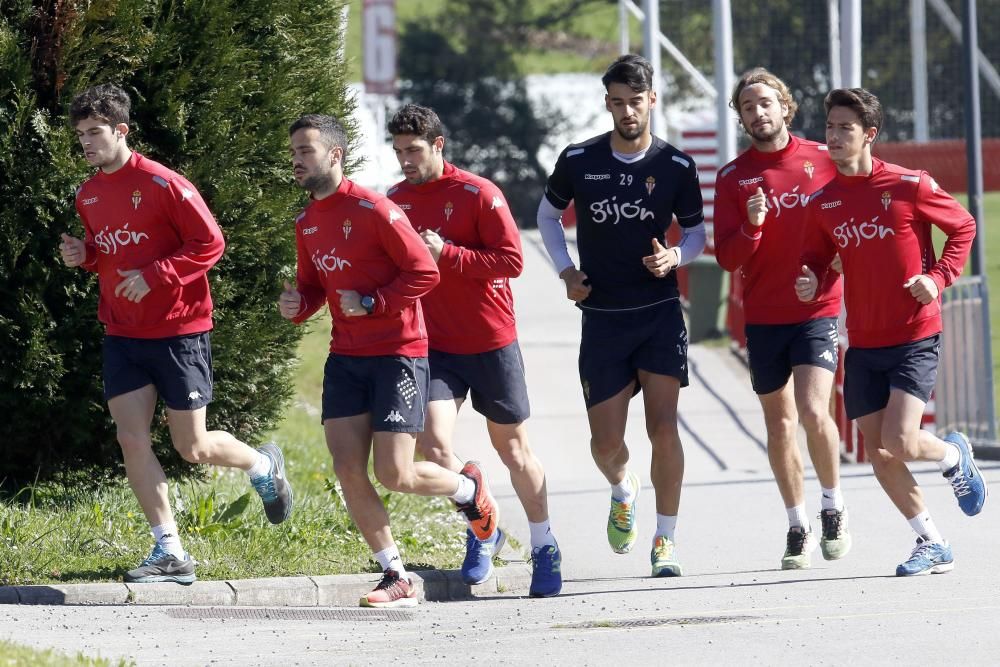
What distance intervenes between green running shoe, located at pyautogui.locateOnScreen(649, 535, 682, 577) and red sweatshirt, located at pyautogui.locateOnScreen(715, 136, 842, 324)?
1.10 meters

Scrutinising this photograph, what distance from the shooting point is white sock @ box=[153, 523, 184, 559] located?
23.8ft

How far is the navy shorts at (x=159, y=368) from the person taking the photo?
23.8 ft

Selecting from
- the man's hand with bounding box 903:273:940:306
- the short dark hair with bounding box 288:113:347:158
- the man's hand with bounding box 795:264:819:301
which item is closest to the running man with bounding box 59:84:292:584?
the short dark hair with bounding box 288:113:347:158

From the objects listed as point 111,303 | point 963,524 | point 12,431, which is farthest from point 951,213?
point 12,431

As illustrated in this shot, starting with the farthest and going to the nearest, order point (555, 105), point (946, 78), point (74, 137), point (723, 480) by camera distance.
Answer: point (555, 105) → point (946, 78) → point (723, 480) → point (74, 137)

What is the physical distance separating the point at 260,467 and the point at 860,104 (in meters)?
3.13

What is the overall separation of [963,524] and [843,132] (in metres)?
2.52

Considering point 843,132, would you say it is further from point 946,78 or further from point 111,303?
point 946,78

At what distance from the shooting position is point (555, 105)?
35250 mm

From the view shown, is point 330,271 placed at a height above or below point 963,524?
above

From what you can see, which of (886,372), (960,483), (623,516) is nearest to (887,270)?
(886,372)

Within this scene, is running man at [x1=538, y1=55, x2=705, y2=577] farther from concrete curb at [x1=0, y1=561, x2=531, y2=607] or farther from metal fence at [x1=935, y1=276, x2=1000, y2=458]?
metal fence at [x1=935, y1=276, x2=1000, y2=458]

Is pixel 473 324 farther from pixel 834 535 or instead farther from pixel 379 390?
pixel 834 535

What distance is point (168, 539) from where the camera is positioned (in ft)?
23.8
